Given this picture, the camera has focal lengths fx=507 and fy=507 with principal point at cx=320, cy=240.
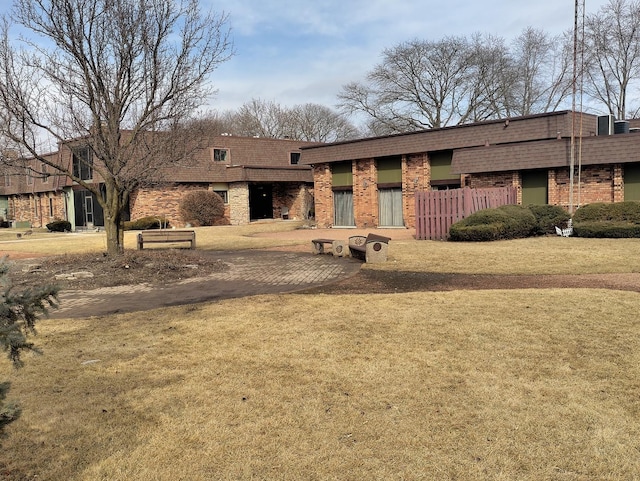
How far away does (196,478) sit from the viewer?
2.99 metres

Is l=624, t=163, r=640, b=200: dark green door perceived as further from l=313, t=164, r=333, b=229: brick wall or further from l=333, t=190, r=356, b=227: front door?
l=313, t=164, r=333, b=229: brick wall

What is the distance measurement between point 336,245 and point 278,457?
10.9m

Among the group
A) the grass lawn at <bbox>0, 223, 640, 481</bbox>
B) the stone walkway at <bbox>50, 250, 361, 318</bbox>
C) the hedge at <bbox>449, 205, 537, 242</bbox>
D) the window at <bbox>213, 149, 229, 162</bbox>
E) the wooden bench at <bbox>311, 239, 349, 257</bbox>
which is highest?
the window at <bbox>213, 149, 229, 162</bbox>

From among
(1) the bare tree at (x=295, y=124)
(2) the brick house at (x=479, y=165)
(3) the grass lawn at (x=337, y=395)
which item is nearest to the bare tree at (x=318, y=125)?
(1) the bare tree at (x=295, y=124)

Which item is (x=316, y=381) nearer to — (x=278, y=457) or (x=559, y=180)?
(x=278, y=457)

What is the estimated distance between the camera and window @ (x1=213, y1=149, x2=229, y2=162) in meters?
36.6

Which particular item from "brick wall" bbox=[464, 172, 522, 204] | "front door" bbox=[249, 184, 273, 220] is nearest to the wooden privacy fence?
"brick wall" bbox=[464, 172, 522, 204]

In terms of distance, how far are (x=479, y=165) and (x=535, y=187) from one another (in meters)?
2.49

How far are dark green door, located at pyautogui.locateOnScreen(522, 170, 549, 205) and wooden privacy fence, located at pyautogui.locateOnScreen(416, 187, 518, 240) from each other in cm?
419

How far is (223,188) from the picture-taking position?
36.2 meters

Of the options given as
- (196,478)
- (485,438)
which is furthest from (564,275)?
(196,478)

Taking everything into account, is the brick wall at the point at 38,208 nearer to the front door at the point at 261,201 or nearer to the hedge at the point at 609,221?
the front door at the point at 261,201

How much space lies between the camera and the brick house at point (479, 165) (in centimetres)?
1931

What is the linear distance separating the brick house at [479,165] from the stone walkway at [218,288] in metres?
11.7
